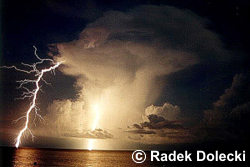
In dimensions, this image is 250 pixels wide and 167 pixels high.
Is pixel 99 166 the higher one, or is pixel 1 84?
pixel 1 84

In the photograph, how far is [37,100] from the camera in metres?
14.5

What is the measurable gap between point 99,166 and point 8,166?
6135 mm

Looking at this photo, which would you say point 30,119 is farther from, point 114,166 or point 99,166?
point 114,166

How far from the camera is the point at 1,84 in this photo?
13.0 m

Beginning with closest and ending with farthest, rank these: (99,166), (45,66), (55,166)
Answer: (45,66)
(55,166)
(99,166)

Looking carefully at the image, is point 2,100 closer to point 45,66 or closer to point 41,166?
point 45,66

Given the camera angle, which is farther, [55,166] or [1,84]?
[55,166]

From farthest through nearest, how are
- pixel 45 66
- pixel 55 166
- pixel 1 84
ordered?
pixel 55 166
pixel 45 66
pixel 1 84

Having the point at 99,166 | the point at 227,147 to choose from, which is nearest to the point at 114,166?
the point at 99,166

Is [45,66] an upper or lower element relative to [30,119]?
upper

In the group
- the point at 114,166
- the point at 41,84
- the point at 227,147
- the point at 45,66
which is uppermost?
the point at 45,66

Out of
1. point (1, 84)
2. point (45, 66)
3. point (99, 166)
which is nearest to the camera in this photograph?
point (1, 84)

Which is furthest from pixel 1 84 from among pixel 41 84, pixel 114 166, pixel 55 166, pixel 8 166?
pixel 114 166

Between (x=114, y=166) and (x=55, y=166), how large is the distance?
4.69m
